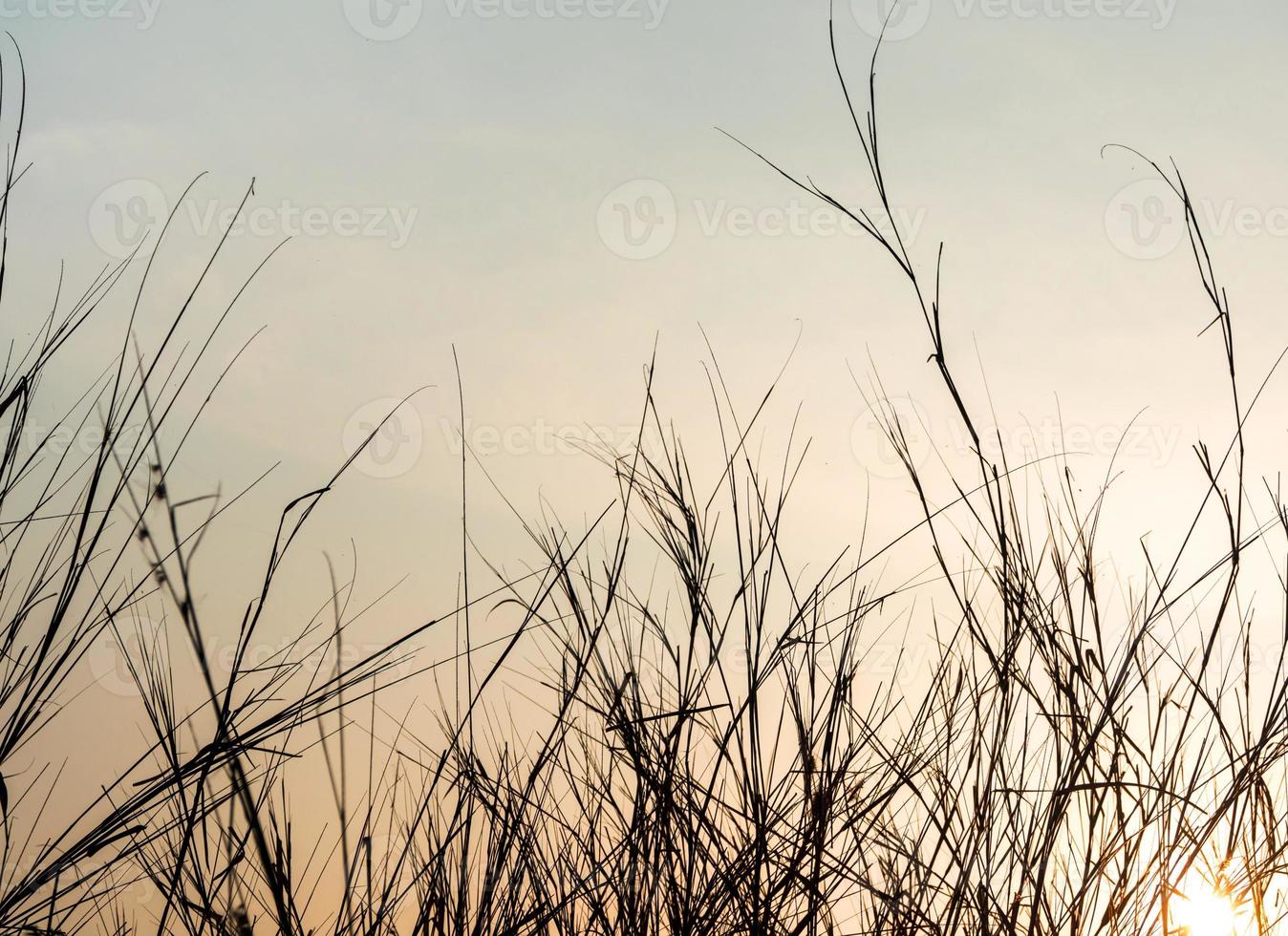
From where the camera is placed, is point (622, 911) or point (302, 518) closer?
point (302, 518)

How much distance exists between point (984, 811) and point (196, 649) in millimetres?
1158

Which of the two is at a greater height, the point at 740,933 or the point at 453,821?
the point at 453,821

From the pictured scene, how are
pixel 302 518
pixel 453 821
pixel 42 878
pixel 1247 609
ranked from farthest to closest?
pixel 1247 609
pixel 453 821
pixel 42 878
pixel 302 518

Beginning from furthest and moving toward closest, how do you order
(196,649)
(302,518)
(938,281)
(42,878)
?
(938,281), (42,878), (302,518), (196,649)

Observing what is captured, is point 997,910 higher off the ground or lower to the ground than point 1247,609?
lower

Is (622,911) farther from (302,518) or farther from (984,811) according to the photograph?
(302,518)

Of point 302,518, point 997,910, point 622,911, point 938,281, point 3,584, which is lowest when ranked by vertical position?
point 997,910

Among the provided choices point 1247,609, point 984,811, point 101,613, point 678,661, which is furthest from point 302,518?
point 1247,609

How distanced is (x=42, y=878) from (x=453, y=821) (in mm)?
489

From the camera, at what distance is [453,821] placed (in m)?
1.24

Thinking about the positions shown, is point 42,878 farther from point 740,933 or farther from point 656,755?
point 740,933

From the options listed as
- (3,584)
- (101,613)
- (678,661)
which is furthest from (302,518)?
(678,661)

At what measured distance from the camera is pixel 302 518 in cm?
75

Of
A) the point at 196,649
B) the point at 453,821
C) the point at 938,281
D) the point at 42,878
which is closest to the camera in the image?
the point at 196,649
